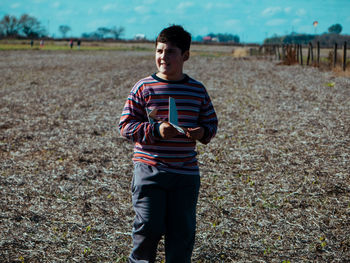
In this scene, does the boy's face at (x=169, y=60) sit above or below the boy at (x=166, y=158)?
above

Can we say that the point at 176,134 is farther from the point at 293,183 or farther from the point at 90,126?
the point at 90,126

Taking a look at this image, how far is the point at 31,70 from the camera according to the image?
26.0 m

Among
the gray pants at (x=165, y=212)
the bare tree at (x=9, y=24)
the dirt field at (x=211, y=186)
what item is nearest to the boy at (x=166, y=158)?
the gray pants at (x=165, y=212)

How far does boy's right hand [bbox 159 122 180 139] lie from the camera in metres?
2.84

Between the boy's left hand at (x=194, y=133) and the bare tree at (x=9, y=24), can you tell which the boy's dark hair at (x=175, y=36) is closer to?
the boy's left hand at (x=194, y=133)

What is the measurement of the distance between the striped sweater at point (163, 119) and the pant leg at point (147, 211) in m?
0.11

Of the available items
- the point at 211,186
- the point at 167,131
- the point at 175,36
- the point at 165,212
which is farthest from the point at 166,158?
the point at 211,186

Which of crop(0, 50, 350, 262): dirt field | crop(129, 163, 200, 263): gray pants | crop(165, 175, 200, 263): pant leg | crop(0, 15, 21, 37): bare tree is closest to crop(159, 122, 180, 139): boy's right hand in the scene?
crop(129, 163, 200, 263): gray pants

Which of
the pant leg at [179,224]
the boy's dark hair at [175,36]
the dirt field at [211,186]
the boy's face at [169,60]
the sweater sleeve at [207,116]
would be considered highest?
the boy's dark hair at [175,36]

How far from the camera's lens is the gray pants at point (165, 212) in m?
3.00

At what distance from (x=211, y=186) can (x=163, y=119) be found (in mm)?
3314

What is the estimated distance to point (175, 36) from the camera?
121 inches

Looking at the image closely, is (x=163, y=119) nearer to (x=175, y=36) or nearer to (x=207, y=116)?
(x=207, y=116)

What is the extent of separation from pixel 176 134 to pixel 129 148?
5.52 m
